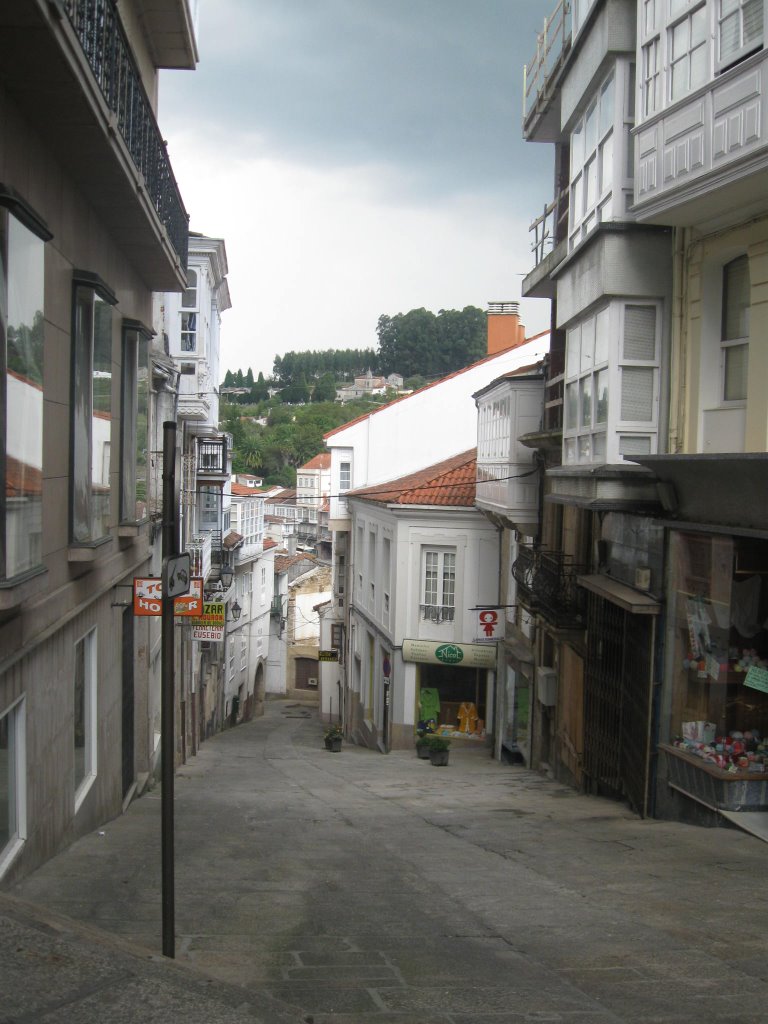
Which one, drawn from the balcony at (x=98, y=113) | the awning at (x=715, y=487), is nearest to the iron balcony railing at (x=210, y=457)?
the balcony at (x=98, y=113)

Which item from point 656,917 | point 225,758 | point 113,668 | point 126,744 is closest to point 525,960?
point 656,917

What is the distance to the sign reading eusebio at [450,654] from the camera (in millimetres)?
24250

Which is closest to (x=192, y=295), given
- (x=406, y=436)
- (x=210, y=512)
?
(x=210, y=512)

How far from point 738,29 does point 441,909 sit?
787 cm

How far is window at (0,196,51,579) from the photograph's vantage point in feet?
19.9

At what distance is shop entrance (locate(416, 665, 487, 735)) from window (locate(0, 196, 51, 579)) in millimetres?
18261

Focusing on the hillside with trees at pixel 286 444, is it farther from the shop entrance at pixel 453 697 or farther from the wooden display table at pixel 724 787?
the wooden display table at pixel 724 787

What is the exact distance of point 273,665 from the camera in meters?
57.8

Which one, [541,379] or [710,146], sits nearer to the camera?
[710,146]

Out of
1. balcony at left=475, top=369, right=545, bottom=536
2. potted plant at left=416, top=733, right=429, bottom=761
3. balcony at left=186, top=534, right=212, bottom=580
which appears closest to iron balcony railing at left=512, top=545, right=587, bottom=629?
balcony at left=475, top=369, right=545, bottom=536

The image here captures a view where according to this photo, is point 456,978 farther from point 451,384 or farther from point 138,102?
point 451,384

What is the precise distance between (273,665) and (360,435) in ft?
87.2

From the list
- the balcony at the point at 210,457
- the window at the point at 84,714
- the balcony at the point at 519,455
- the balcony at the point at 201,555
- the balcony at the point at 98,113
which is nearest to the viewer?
the balcony at the point at 98,113

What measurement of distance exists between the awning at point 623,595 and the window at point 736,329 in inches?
93.4
